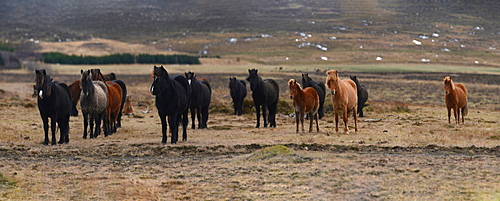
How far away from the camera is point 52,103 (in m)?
15.9

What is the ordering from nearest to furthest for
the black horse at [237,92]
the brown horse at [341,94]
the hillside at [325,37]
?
the brown horse at [341,94], the black horse at [237,92], the hillside at [325,37]

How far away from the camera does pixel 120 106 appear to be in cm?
2120

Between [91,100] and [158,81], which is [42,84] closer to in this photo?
[91,100]

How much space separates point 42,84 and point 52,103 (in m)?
0.66

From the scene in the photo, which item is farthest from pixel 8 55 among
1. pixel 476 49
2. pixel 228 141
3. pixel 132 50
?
pixel 476 49

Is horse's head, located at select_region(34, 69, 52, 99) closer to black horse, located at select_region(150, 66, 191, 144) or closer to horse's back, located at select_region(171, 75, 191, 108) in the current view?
black horse, located at select_region(150, 66, 191, 144)

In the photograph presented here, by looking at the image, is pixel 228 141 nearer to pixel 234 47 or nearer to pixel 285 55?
pixel 285 55

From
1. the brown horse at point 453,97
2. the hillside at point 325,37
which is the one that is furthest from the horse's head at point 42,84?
the hillside at point 325,37

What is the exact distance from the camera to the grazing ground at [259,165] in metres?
10.1

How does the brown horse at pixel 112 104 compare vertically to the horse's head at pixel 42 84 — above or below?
below

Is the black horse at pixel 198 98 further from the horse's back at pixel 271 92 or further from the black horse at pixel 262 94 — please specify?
the horse's back at pixel 271 92

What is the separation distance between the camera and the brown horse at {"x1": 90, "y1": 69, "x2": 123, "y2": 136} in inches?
766

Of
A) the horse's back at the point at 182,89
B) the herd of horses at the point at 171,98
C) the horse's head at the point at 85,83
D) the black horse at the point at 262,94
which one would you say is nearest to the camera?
the herd of horses at the point at 171,98

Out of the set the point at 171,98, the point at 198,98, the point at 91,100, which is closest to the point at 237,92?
the point at 198,98
